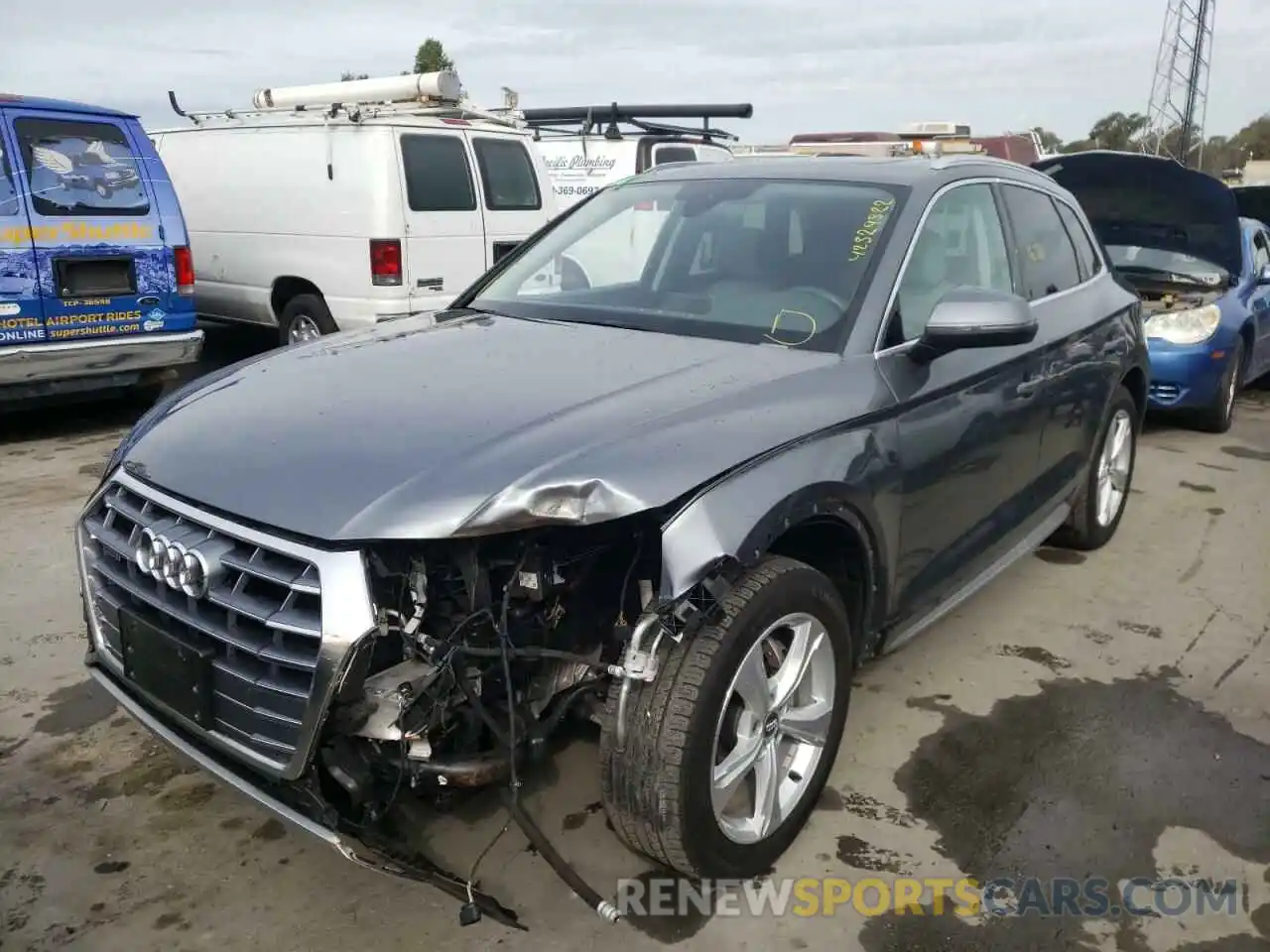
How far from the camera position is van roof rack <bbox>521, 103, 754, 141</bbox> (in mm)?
13742

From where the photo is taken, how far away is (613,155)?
38.0 ft

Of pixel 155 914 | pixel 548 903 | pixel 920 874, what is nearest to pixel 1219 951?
pixel 920 874

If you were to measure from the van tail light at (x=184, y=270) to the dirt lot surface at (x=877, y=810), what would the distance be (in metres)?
2.74

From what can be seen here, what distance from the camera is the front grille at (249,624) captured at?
2.21m

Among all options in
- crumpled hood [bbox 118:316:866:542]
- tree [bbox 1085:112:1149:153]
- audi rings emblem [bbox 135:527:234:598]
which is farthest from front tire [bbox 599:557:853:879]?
tree [bbox 1085:112:1149:153]

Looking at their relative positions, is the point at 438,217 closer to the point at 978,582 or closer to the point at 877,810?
the point at 978,582

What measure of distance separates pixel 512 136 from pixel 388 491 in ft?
24.3

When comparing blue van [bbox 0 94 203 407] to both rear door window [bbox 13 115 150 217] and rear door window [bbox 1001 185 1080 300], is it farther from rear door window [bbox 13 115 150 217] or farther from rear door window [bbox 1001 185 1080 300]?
rear door window [bbox 1001 185 1080 300]

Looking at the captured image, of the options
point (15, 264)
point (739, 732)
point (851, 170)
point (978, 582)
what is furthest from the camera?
point (15, 264)

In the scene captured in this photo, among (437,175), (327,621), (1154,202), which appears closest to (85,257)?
(437,175)

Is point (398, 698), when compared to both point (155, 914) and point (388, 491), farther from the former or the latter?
point (155, 914)

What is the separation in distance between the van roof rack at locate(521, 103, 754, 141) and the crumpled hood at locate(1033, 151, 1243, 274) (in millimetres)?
6079

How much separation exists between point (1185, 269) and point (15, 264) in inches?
310

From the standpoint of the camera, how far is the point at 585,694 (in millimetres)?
2580
